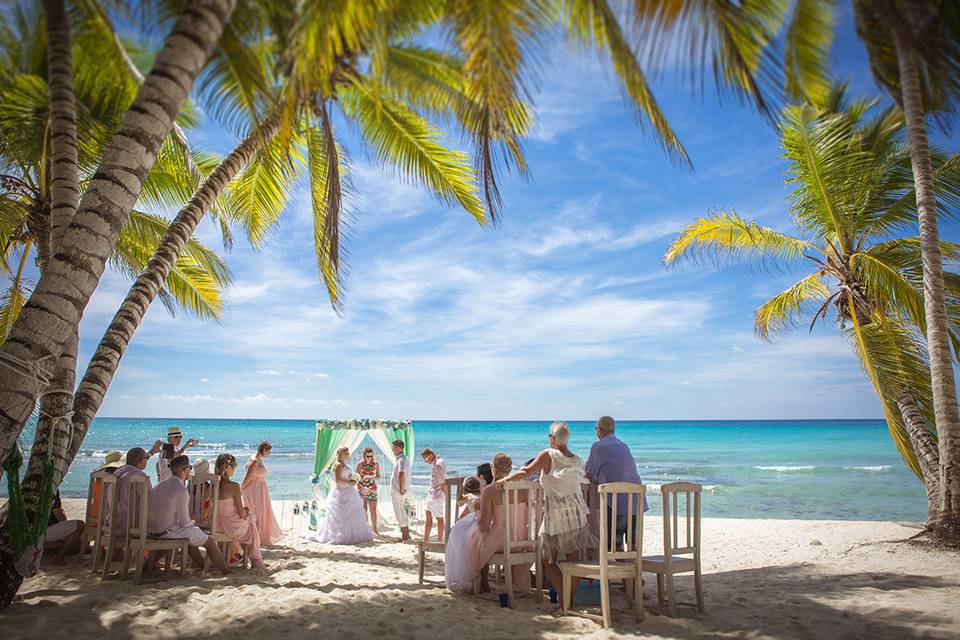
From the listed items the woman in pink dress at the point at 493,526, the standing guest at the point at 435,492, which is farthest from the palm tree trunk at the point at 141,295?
the standing guest at the point at 435,492

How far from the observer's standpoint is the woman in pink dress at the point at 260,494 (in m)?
7.88

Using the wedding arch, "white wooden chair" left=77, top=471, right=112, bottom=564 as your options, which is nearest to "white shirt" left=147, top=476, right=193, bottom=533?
"white wooden chair" left=77, top=471, right=112, bottom=564

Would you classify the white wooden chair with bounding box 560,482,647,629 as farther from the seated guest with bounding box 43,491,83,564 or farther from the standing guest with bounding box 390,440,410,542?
the seated guest with bounding box 43,491,83,564

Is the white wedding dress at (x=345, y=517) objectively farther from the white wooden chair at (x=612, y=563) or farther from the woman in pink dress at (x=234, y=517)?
the white wooden chair at (x=612, y=563)

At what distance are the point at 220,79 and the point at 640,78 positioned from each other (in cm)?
353

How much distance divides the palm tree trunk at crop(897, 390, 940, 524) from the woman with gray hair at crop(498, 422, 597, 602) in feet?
17.9

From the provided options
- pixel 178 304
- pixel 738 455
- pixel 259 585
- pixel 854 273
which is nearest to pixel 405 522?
pixel 259 585

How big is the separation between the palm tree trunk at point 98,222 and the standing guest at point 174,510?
7.28 feet

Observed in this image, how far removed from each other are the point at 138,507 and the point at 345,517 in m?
3.62

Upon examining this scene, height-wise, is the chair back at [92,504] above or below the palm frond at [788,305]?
below

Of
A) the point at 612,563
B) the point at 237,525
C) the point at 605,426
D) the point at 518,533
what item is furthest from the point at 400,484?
the point at 612,563

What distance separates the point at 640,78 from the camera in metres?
4.01

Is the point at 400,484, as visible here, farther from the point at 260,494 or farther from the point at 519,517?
the point at 519,517

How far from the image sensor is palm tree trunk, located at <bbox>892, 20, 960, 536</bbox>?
7309 millimetres
